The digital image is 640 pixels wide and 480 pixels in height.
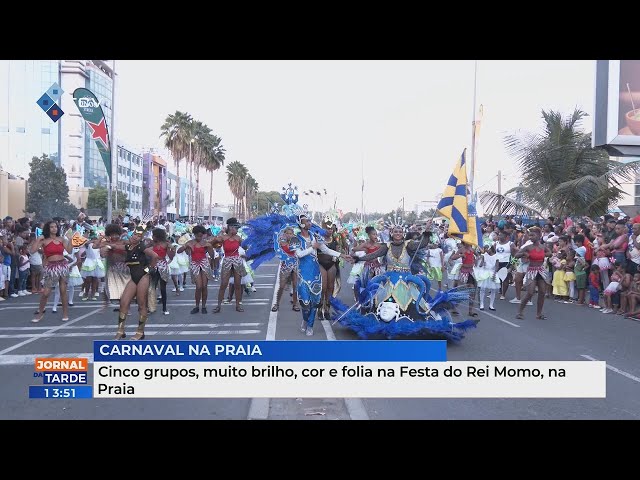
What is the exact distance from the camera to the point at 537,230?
13039mm

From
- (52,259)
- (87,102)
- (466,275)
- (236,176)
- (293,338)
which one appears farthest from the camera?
(236,176)

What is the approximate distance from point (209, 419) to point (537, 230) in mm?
9337

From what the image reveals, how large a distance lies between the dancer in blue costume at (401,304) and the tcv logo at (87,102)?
15414 mm

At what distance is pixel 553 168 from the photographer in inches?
878

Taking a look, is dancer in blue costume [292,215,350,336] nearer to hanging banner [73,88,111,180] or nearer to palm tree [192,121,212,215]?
hanging banner [73,88,111,180]

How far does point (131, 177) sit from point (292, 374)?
284 feet

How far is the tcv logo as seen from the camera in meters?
21.9

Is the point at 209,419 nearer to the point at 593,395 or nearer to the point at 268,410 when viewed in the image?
the point at 268,410

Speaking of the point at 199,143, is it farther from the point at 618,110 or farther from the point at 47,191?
the point at 618,110

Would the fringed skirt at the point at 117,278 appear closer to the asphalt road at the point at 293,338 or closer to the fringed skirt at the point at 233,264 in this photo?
the asphalt road at the point at 293,338

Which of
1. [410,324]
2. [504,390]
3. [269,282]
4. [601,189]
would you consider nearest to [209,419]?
[504,390]

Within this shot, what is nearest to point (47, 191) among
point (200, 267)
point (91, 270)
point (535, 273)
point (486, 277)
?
point (91, 270)

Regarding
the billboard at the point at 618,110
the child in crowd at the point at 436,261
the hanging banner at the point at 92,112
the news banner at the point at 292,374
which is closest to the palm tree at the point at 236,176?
the hanging banner at the point at 92,112

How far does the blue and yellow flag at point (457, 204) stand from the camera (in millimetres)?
11578
